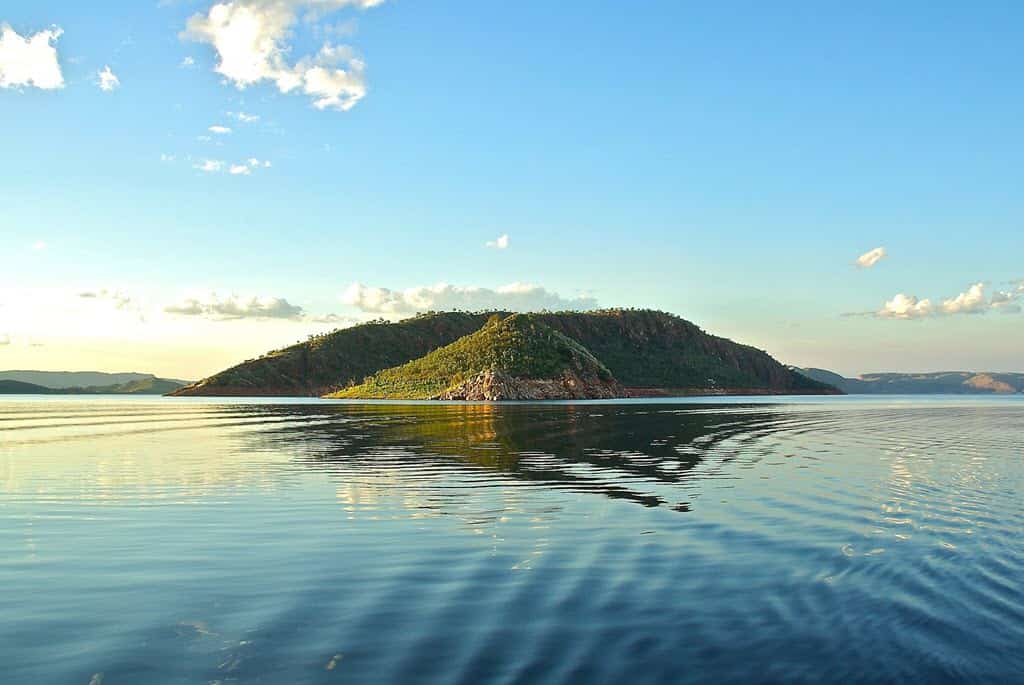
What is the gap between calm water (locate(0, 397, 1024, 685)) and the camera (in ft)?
36.5

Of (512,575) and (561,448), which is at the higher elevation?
(561,448)

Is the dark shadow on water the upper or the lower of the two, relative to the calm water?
upper

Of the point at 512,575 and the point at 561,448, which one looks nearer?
the point at 512,575

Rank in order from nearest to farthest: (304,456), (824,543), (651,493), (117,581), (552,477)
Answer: (117,581) < (824,543) < (651,493) < (552,477) < (304,456)

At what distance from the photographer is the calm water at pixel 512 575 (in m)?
11.1

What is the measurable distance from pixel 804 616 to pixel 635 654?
3.94 m

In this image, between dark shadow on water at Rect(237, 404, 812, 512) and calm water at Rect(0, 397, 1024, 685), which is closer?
calm water at Rect(0, 397, 1024, 685)

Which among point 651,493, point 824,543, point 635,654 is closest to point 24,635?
point 635,654

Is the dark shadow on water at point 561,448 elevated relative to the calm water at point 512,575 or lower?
elevated

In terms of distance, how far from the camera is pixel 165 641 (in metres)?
12.0

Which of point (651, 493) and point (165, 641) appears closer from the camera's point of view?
point (165, 641)

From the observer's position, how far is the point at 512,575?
53.7ft

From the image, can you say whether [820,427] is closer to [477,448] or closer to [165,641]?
[477,448]

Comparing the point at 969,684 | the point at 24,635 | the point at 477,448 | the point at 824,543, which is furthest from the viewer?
the point at 477,448
